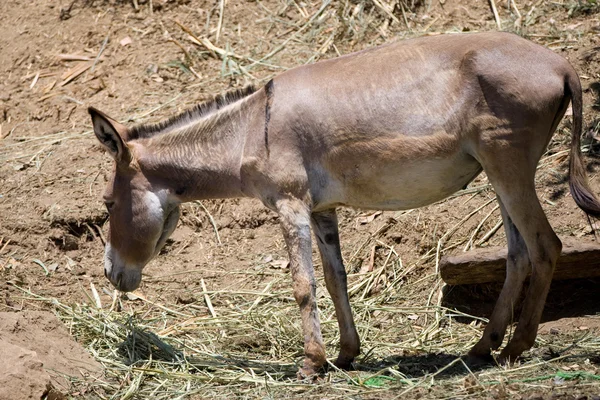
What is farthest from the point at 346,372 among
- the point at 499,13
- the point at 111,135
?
the point at 499,13

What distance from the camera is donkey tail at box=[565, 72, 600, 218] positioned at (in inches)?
221

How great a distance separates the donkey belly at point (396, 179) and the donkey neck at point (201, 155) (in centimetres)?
75

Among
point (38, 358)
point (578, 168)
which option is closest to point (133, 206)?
point (38, 358)

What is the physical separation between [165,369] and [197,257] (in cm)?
265

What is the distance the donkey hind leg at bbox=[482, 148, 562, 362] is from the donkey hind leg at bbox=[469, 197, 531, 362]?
1.25 ft

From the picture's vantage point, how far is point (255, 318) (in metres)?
7.45

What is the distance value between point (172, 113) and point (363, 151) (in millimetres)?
4531

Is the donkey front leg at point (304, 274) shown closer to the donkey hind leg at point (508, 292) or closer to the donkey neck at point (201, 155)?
the donkey neck at point (201, 155)

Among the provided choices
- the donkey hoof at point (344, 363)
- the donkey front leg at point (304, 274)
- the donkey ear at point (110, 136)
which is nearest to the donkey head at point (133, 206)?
the donkey ear at point (110, 136)

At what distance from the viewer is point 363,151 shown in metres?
5.93

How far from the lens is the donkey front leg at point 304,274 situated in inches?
235

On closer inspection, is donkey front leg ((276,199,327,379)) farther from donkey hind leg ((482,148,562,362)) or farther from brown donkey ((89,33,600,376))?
donkey hind leg ((482,148,562,362))

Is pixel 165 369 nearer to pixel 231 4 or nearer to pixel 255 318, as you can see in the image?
pixel 255 318

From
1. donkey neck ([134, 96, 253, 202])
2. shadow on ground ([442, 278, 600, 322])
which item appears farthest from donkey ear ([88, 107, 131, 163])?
shadow on ground ([442, 278, 600, 322])
